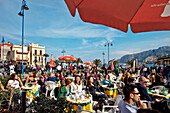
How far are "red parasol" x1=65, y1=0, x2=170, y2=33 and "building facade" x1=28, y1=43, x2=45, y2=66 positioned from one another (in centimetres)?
6561

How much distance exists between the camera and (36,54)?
217 ft

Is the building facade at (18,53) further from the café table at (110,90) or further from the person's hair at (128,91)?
the person's hair at (128,91)

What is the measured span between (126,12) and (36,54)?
227 ft

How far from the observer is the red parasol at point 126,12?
190cm

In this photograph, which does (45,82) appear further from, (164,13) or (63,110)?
(164,13)

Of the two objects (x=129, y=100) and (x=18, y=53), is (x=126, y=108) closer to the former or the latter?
(x=129, y=100)

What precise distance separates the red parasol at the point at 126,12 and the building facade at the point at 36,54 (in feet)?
215

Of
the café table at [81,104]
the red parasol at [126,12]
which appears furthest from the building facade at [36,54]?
the red parasol at [126,12]

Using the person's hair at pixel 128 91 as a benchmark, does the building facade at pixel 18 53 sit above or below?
above

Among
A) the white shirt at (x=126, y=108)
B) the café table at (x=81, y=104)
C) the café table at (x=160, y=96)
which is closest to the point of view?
the white shirt at (x=126, y=108)

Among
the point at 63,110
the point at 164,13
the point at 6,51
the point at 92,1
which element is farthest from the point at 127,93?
the point at 6,51

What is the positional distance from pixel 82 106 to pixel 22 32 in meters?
13.6

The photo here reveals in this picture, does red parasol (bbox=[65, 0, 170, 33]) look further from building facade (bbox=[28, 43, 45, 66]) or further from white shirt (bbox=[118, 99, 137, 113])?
building facade (bbox=[28, 43, 45, 66])

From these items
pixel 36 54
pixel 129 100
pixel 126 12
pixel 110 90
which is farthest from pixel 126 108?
pixel 36 54
